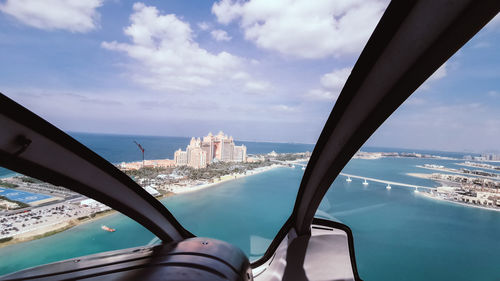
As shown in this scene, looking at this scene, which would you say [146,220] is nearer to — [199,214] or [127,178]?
[127,178]

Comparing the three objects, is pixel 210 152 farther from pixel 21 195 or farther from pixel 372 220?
pixel 372 220

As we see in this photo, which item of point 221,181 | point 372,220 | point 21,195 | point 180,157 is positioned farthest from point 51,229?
point 372,220

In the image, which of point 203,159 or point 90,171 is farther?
point 203,159

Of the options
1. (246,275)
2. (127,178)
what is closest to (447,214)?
(246,275)

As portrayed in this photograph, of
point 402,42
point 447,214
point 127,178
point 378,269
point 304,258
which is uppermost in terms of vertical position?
point 402,42

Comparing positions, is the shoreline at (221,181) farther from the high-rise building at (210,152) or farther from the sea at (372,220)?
the high-rise building at (210,152)

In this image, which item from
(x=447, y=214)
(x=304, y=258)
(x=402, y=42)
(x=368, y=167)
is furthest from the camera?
(x=368, y=167)

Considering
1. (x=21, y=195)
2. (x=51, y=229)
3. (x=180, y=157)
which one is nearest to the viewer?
(x=21, y=195)
